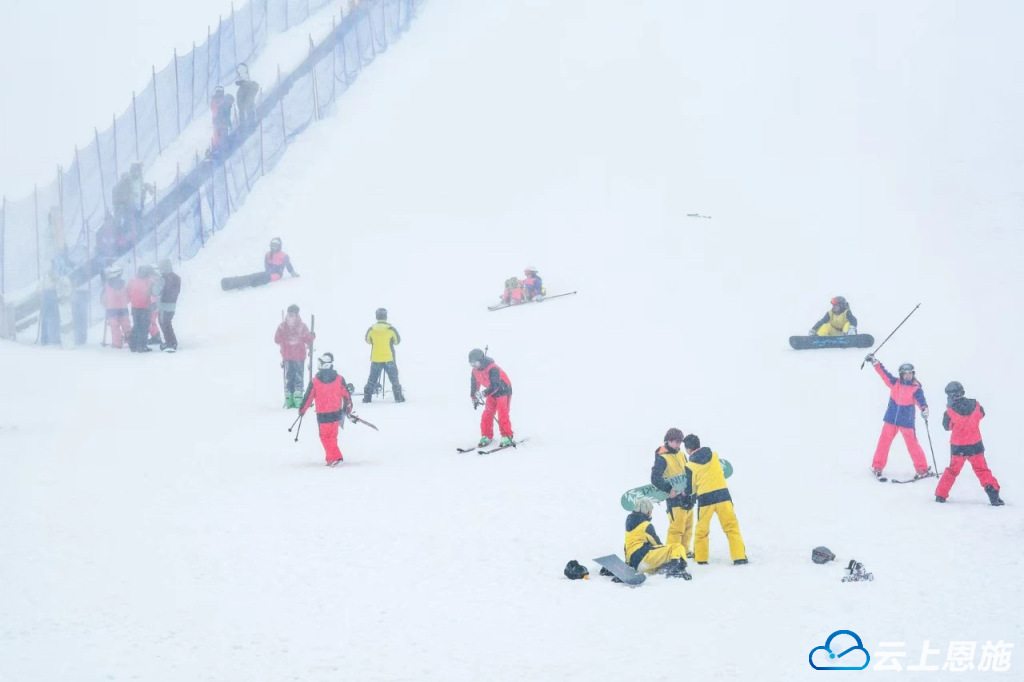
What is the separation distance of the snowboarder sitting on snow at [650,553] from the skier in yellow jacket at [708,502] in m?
0.28

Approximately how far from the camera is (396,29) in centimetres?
3656

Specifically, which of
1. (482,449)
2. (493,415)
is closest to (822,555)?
(482,449)

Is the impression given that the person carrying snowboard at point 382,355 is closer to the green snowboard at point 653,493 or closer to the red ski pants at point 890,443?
the red ski pants at point 890,443

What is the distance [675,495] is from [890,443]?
3.64m

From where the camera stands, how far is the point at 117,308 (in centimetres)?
2138

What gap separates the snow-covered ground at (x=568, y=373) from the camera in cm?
824

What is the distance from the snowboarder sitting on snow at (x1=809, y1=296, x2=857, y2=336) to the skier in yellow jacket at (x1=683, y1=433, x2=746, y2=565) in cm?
933

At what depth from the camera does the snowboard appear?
9.16 metres

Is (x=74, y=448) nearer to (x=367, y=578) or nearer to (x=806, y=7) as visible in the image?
(x=367, y=578)

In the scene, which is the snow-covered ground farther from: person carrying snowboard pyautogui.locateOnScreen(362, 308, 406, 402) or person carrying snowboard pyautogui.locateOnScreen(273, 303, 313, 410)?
person carrying snowboard pyautogui.locateOnScreen(273, 303, 313, 410)

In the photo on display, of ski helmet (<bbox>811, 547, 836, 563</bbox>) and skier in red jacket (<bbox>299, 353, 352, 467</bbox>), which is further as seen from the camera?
skier in red jacket (<bbox>299, 353, 352, 467</bbox>)

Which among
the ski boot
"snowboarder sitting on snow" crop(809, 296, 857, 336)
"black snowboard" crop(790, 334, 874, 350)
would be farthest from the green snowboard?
"snowboarder sitting on snow" crop(809, 296, 857, 336)

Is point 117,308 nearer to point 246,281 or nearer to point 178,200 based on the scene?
point 246,281

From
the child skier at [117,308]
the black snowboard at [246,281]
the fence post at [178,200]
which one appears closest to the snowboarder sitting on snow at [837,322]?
the black snowboard at [246,281]
